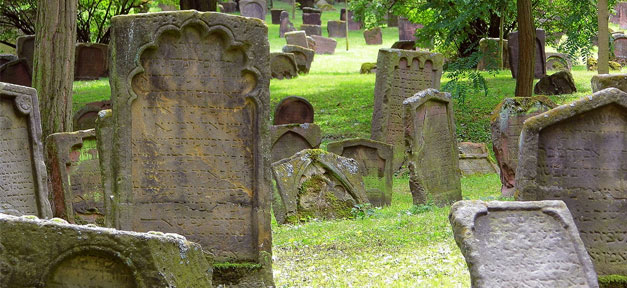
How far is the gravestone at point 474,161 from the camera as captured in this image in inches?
703

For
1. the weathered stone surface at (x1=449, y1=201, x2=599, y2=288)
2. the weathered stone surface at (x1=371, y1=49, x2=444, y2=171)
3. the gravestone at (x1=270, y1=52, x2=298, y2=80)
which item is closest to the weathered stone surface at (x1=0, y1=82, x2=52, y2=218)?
the weathered stone surface at (x1=449, y1=201, x2=599, y2=288)

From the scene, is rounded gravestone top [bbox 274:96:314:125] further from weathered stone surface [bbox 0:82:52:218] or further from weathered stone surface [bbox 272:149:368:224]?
weathered stone surface [bbox 0:82:52:218]

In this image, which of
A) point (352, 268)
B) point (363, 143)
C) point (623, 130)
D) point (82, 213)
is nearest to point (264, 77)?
point (352, 268)

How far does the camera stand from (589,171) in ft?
25.2

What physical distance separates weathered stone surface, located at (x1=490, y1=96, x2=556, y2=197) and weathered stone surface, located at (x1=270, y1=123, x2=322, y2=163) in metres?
3.05

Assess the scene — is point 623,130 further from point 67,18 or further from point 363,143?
point 67,18

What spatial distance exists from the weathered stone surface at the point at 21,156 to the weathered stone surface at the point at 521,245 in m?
5.77

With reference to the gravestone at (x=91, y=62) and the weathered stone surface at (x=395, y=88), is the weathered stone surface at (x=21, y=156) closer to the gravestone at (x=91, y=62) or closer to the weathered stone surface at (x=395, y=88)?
the weathered stone surface at (x=395, y=88)

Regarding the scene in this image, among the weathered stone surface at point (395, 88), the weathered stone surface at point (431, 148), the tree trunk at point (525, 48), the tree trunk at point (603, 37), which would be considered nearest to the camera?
the weathered stone surface at point (431, 148)

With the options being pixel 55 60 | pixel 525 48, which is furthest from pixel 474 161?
pixel 55 60

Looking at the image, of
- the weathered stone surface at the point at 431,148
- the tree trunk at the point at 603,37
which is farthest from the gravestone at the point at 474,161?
the weathered stone surface at the point at 431,148

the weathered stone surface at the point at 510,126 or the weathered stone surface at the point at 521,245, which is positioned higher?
the weathered stone surface at the point at 521,245

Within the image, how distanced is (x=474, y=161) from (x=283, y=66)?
43.4 feet

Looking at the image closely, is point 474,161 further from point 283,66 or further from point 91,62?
point 91,62
